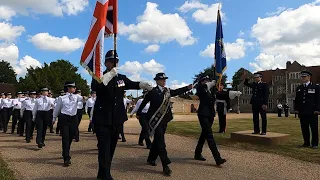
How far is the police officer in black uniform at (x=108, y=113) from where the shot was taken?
5805 mm

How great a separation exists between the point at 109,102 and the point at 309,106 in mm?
6732

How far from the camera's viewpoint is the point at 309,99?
10102 mm

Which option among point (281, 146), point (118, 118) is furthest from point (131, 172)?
point (281, 146)

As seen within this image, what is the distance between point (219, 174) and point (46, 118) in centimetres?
683

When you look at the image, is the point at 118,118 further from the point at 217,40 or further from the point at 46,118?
the point at 46,118

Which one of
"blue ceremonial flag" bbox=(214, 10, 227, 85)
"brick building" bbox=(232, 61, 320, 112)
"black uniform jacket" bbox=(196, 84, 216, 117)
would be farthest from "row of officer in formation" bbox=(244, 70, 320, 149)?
"brick building" bbox=(232, 61, 320, 112)

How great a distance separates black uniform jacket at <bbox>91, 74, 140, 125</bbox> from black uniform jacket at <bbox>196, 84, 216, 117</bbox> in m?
2.36

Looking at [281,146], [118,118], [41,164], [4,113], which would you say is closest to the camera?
[118,118]

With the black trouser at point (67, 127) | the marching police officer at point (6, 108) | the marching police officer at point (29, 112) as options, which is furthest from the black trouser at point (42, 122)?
the marching police officer at point (6, 108)

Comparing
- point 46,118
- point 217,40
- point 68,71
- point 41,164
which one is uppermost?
point 68,71

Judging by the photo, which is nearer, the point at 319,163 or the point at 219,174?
the point at 219,174

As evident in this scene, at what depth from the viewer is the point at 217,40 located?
8922mm

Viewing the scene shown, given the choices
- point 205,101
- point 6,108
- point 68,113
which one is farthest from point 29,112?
point 205,101

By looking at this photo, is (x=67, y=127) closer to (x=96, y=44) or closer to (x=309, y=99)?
(x=96, y=44)
